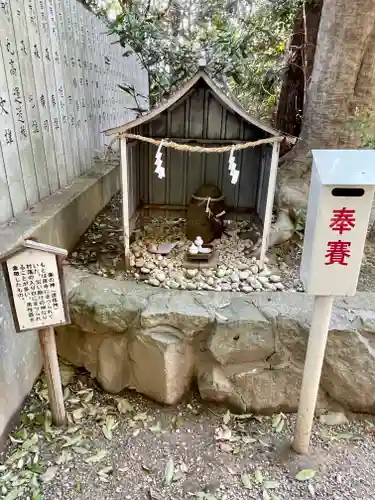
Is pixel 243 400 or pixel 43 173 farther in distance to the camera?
pixel 43 173

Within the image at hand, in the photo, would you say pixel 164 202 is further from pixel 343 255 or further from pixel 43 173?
pixel 343 255

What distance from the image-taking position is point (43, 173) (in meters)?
2.90

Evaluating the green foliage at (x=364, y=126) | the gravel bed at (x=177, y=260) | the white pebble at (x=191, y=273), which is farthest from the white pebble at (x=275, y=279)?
the green foliage at (x=364, y=126)

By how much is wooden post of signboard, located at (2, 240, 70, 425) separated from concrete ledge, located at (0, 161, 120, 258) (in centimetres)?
11

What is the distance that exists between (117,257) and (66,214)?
0.53m

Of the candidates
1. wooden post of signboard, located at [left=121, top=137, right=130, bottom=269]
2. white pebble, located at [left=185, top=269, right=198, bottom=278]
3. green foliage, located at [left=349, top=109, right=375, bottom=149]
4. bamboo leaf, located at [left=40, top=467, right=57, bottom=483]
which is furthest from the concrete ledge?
green foliage, located at [left=349, top=109, right=375, bottom=149]

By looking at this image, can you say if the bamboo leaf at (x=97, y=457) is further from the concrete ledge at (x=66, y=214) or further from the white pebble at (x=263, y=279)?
the white pebble at (x=263, y=279)

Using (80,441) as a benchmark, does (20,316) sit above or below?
above

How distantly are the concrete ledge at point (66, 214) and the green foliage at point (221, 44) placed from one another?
146cm

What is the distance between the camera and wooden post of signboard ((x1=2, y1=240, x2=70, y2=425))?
1.72m

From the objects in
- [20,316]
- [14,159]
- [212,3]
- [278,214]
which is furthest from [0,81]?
[212,3]

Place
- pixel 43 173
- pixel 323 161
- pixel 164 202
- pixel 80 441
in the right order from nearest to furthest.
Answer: pixel 323 161
pixel 80 441
pixel 43 173
pixel 164 202

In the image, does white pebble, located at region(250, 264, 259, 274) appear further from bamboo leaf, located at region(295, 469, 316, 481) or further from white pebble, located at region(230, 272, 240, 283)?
bamboo leaf, located at region(295, 469, 316, 481)

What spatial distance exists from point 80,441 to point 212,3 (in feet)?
20.2
